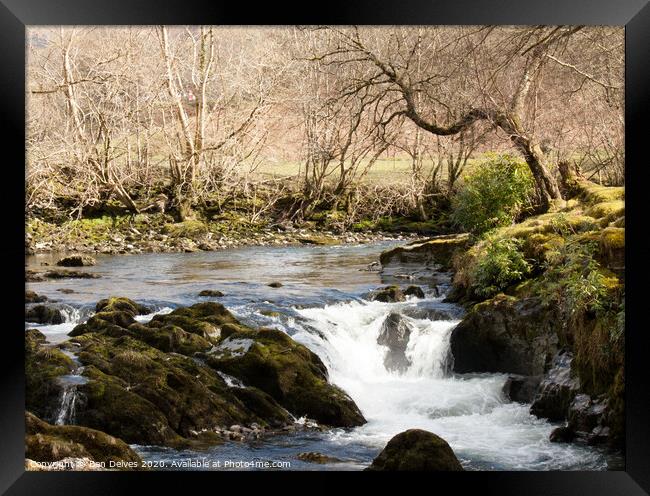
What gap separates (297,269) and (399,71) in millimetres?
2028

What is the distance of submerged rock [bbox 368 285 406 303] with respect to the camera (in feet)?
23.8

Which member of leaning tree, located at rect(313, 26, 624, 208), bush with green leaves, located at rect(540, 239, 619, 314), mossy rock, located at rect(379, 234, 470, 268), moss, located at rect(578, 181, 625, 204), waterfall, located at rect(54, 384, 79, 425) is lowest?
waterfall, located at rect(54, 384, 79, 425)

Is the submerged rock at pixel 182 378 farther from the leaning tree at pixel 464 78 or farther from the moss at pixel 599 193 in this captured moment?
the moss at pixel 599 193

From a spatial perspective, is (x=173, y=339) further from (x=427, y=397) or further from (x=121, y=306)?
(x=427, y=397)

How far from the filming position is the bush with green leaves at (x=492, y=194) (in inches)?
283

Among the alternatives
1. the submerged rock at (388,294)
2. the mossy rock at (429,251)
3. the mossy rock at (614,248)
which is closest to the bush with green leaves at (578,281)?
the mossy rock at (614,248)

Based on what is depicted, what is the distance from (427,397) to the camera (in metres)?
6.81

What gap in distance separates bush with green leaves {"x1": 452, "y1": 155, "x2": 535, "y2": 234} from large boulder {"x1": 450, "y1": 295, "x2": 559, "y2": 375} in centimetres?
73

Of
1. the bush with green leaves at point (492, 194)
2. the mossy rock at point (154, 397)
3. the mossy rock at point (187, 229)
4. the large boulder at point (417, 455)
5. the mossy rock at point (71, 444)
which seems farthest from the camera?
the mossy rock at point (187, 229)

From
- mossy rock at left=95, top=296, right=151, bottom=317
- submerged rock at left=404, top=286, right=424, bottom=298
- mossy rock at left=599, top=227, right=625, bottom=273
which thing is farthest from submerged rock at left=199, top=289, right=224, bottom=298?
mossy rock at left=599, top=227, right=625, bottom=273

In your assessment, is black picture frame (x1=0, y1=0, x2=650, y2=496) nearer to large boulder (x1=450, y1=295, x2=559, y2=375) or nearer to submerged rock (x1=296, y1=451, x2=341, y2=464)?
submerged rock (x1=296, y1=451, x2=341, y2=464)

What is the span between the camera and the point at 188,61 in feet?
23.1

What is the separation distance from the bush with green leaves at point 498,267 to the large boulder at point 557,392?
0.86 metres
